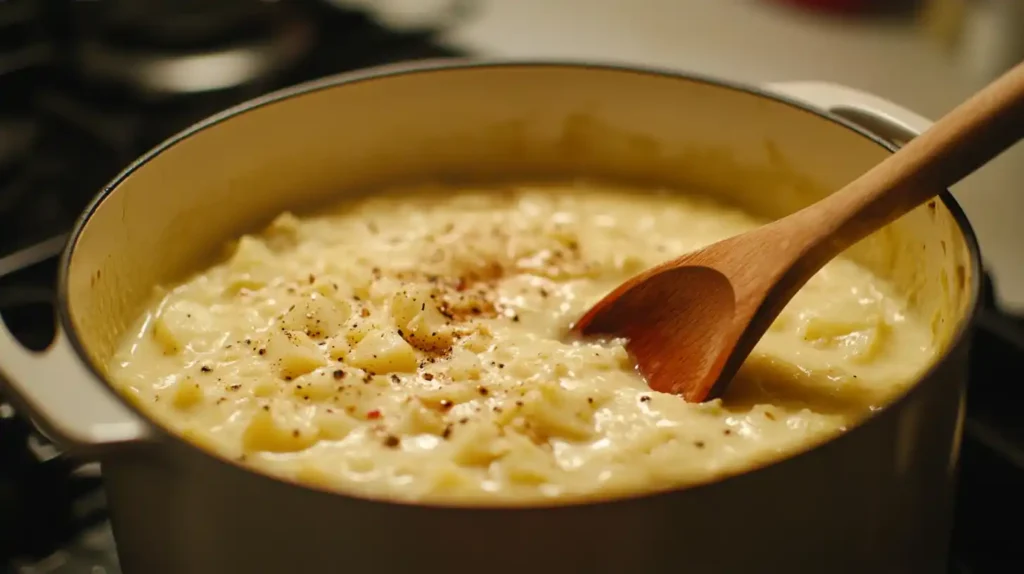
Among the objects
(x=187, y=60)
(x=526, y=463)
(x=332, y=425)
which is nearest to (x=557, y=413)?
(x=526, y=463)

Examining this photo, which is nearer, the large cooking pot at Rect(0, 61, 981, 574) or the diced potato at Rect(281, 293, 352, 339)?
the large cooking pot at Rect(0, 61, 981, 574)

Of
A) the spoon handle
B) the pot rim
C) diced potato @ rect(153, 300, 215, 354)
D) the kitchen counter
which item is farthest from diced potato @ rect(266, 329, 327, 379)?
the kitchen counter

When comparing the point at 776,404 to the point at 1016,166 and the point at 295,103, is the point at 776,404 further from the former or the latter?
the point at 1016,166

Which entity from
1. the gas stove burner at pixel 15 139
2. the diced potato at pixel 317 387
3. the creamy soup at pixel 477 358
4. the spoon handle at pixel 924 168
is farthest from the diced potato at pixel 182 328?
the spoon handle at pixel 924 168

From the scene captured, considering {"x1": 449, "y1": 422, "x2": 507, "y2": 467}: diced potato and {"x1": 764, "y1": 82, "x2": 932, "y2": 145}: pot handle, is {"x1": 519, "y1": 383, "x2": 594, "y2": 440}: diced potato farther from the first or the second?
{"x1": 764, "y1": 82, "x2": 932, "y2": 145}: pot handle

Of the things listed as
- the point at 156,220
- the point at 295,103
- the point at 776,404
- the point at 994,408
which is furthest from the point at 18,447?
the point at 994,408

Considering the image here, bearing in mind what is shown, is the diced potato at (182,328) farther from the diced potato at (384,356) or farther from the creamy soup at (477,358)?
the diced potato at (384,356)

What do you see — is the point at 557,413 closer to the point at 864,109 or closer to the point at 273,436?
the point at 273,436

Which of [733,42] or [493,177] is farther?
[733,42]
